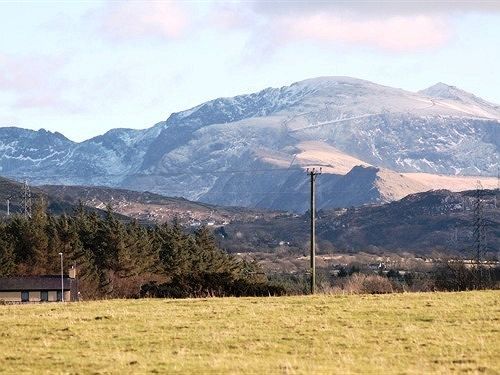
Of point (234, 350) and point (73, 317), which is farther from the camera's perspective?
point (73, 317)

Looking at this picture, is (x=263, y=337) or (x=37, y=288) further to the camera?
(x=37, y=288)

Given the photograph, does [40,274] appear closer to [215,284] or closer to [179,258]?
[179,258]

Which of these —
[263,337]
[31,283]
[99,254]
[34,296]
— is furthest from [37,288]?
[263,337]

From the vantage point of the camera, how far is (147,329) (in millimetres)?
36562

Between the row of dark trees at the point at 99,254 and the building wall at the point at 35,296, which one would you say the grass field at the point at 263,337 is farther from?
the building wall at the point at 35,296

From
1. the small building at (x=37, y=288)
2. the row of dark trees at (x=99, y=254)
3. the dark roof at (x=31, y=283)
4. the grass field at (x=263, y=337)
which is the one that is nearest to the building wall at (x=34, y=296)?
the small building at (x=37, y=288)

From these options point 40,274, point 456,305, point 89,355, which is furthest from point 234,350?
point 40,274

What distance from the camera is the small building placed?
11219cm

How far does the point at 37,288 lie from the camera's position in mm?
113688

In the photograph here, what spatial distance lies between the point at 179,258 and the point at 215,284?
61.5 meters

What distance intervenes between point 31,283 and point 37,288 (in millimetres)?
880

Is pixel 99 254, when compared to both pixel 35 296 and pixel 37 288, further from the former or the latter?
pixel 37 288

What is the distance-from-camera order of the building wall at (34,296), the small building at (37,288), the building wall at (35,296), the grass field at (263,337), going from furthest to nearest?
the building wall at (35,296), the building wall at (34,296), the small building at (37,288), the grass field at (263,337)

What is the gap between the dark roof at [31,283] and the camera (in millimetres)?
112375
